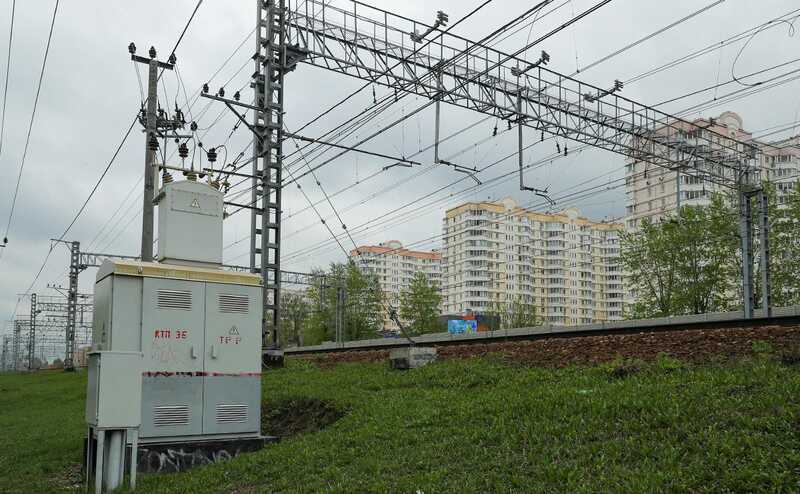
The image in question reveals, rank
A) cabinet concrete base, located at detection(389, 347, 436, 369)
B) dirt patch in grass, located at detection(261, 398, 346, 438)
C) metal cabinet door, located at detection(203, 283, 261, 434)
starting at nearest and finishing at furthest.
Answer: metal cabinet door, located at detection(203, 283, 261, 434)
dirt patch in grass, located at detection(261, 398, 346, 438)
cabinet concrete base, located at detection(389, 347, 436, 369)

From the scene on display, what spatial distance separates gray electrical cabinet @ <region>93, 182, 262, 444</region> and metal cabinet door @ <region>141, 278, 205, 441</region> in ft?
0.05

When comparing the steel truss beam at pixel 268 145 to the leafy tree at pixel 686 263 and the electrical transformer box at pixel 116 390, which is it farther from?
the leafy tree at pixel 686 263

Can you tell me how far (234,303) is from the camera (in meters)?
12.9

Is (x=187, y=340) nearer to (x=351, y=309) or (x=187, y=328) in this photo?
(x=187, y=328)

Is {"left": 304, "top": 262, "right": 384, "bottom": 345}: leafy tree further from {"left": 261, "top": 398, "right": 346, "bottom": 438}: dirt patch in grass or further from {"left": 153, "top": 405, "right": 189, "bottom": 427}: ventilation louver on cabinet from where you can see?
{"left": 153, "top": 405, "right": 189, "bottom": 427}: ventilation louver on cabinet

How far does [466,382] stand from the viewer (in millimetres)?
14133

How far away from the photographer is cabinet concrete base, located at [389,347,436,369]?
1773 centimetres

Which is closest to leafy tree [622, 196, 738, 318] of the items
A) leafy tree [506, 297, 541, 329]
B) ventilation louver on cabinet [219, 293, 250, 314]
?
leafy tree [506, 297, 541, 329]

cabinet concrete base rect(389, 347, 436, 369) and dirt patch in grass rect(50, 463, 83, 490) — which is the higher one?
cabinet concrete base rect(389, 347, 436, 369)

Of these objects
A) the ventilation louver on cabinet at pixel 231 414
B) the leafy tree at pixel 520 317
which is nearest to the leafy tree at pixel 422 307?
the leafy tree at pixel 520 317

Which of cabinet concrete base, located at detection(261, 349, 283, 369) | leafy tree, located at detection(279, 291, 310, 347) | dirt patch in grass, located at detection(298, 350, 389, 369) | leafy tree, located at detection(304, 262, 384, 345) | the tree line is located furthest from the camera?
leafy tree, located at detection(279, 291, 310, 347)

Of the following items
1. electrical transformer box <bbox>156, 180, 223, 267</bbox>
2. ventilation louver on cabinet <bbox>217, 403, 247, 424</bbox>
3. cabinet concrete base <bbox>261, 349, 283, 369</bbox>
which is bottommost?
ventilation louver on cabinet <bbox>217, 403, 247, 424</bbox>

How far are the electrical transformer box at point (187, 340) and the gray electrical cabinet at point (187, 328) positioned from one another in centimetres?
2

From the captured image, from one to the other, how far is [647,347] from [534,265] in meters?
105
